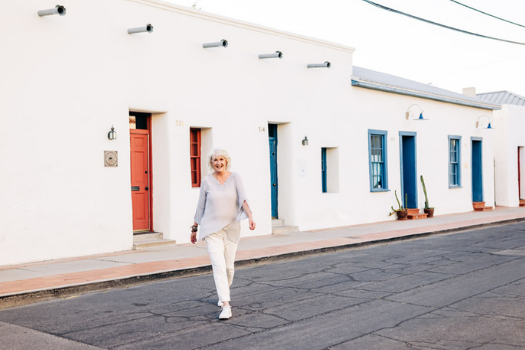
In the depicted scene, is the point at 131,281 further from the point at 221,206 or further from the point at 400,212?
the point at 400,212

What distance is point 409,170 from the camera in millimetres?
21906

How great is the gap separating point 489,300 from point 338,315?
2.06 meters

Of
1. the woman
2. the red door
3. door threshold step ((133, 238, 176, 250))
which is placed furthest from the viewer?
the red door

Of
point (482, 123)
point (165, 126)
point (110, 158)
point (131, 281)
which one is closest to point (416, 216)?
point (482, 123)

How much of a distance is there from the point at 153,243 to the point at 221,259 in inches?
257

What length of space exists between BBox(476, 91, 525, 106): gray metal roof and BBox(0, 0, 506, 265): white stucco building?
16.0 m

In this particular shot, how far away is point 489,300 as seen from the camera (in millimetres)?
7633

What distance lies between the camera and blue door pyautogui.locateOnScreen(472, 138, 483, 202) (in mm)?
25578

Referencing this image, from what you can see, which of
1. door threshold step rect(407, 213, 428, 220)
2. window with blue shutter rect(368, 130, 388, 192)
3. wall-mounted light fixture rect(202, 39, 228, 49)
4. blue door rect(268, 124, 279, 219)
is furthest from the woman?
door threshold step rect(407, 213, 428, 220)

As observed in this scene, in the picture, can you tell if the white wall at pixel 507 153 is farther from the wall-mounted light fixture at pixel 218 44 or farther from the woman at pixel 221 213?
the woman at pixel 221 213

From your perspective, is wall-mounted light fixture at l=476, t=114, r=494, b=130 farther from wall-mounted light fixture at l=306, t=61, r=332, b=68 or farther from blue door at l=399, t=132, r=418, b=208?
wall-mounted light fixture at l=306, t=61, r=332, b=68

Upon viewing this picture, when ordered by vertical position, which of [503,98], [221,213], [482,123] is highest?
[503,98]

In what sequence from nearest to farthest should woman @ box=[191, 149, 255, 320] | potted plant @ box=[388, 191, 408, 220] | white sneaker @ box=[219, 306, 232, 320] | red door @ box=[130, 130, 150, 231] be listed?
white sneaker @ box=[219, 306, 232, 320] → woman @ box=[191, 149, 255, 320] → red door @ box=[130, 130, 150, 231] → potted plant @ box=[388, 191, 408, 220]

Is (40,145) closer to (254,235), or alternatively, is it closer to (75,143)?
(75,143)
